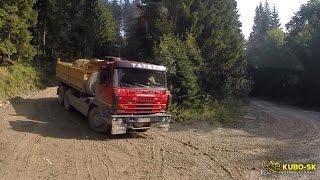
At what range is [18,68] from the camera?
29.2 meters

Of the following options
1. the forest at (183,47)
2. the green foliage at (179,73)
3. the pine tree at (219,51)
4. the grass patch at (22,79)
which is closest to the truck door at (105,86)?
the forest at (183,47)

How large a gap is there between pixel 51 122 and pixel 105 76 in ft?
11.1

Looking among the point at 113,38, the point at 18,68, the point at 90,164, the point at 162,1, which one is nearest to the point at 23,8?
the point at 18,68

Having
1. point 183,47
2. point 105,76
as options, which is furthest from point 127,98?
point 183,47

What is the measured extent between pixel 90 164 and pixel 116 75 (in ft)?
12.7

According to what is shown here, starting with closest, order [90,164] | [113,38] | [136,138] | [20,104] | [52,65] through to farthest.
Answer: [90,164] < [136,138] < [20,104] < [52,65] < [113,38]

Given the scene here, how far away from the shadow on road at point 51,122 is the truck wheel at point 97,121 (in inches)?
7.4

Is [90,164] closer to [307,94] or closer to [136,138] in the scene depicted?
[136,138]

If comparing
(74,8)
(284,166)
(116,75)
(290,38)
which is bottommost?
(284,166)

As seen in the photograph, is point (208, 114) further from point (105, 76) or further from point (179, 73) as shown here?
point (105, 76)

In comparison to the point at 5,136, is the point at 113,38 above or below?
above

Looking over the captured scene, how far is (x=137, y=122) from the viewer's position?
13.8m

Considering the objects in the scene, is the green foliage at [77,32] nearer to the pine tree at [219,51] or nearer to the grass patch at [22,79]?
the grass patch at [22,79]

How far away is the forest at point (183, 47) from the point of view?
926 inches
